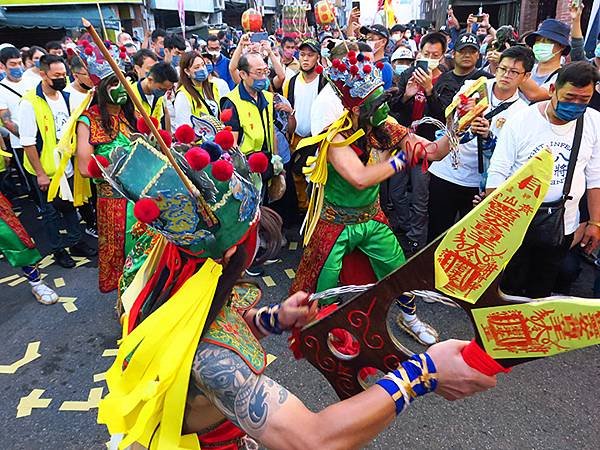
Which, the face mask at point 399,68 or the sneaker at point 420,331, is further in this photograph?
the face mask at point 399,68

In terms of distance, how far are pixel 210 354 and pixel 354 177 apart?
1.49m

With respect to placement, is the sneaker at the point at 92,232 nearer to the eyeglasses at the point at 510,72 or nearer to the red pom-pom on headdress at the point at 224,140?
the eyeglasses at the point at 510,72

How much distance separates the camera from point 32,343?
3398mm

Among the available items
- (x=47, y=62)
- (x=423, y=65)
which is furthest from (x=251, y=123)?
(x=47, y=62)

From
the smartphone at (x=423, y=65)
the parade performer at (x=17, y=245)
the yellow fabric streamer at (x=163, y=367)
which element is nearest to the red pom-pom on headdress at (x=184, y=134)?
the yellow fabric streamer at (x=163, y=367)

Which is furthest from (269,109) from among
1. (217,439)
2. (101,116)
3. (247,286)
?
(217,439)

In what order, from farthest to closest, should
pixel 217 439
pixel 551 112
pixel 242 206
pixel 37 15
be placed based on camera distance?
pixel 37 15 → pixel 551 112 → pixel 217 439 → pixel 242 206

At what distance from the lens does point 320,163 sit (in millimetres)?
2643

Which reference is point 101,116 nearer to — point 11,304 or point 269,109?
point 269,109

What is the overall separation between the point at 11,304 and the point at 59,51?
364cm

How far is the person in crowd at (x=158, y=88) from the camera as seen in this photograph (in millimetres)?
3930

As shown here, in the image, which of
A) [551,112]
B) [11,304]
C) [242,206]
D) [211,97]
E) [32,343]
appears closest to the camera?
[242,206]

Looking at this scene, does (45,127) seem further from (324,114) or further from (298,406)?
(298,406)

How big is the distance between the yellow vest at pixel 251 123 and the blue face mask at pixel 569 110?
92.5 inches
